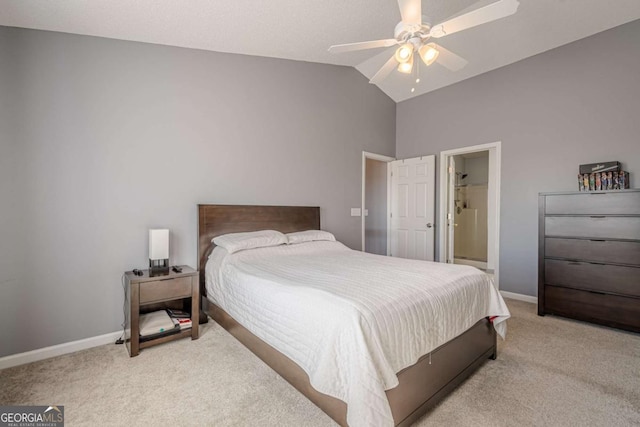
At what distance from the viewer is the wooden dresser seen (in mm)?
2768

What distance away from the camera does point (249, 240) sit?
2912 millimetres

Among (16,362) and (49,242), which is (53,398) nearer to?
(16,362)

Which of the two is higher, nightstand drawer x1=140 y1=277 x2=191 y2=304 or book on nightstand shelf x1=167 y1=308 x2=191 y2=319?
nightstand drawer x1=140 y1=277 x2=191 y2=304

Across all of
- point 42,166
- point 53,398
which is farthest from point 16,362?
point 42,166

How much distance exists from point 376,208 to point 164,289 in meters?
3.85

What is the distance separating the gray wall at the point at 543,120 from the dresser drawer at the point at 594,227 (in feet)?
1.95

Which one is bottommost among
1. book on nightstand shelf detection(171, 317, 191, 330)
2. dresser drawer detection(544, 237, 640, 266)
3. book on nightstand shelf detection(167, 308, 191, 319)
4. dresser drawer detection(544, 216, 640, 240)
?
book on nightstand shelf detection(171, 317, 191, 330)

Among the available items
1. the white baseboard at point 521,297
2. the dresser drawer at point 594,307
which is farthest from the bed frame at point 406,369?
the white baseboard at point 521,297

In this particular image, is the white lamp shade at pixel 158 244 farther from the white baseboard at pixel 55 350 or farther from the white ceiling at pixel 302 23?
the white ceiling at pixel 302 23

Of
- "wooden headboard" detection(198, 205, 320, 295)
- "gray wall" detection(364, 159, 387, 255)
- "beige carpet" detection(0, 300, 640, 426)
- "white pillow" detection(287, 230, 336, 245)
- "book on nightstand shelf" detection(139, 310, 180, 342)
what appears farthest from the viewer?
"gray wall" detection(364, 159, 387, 255)

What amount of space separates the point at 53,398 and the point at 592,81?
5.65 m

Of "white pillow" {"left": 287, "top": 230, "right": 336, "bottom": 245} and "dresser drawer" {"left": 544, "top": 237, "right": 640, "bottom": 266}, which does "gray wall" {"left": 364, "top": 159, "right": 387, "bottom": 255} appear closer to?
"white pillow" {"left": 287, "top": 230, "right": 336, "bottom": 245}

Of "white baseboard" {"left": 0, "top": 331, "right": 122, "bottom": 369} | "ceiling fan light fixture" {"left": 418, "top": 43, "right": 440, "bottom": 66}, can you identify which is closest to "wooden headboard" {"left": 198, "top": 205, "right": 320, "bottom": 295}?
"white baseboard" {"left": 0, "top": 331, "right": 122, "bottom": 369}

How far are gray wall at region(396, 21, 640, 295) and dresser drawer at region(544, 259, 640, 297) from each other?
59cm
